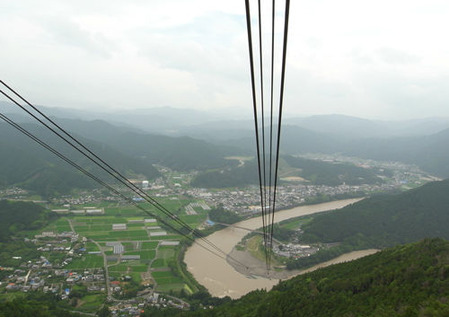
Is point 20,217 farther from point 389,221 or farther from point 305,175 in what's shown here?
point 305,175

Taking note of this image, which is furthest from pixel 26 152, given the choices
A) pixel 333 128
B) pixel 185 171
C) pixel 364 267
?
pixel 333 128

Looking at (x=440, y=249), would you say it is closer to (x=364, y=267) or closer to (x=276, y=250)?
(x=364, y=267)

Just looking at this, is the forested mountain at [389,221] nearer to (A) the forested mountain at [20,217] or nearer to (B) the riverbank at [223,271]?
(B) the riverbank at [223,271]

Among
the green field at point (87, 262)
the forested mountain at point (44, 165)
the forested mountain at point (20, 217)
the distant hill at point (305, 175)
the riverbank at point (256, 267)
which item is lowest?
the riverbank at point (256, 267)

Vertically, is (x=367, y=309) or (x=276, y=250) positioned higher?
(x=367, y=309)

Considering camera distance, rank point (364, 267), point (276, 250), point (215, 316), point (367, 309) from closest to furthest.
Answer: point (367, 309) < point (215, 316) < point (364, 267) < point (276, 250)

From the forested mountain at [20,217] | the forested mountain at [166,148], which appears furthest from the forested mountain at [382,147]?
the forested mountain at [20,217]
